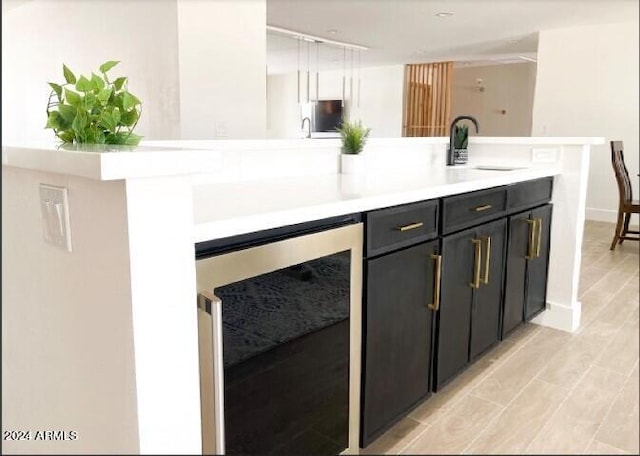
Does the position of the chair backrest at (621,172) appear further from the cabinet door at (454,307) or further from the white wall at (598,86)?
the cabinet door at (454,307)

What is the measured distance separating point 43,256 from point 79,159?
0.74 feet

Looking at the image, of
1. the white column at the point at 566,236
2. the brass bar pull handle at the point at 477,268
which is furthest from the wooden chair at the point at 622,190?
the white column at the point at 566,236

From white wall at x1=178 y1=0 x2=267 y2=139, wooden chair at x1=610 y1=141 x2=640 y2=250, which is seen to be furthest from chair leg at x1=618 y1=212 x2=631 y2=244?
white wall at x1=178 y1=0 x2=267 y2=139

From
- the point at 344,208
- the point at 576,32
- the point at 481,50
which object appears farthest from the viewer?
the point at 481,50

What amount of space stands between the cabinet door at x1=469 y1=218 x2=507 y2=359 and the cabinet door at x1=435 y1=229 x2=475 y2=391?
5 cm

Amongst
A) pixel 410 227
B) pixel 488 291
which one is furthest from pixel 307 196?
pixel 488 291

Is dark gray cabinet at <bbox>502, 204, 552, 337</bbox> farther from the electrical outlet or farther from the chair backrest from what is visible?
the chair backrest

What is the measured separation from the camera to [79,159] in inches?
21.2

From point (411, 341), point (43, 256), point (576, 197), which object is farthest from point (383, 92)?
point (43, 256)

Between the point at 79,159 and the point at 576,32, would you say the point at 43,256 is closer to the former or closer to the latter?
the point at 79,159

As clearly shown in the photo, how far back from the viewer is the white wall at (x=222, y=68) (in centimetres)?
250

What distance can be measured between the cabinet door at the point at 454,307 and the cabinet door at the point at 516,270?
293 mm

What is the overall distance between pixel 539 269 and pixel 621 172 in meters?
1.13

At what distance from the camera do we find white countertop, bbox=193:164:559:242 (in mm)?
809
